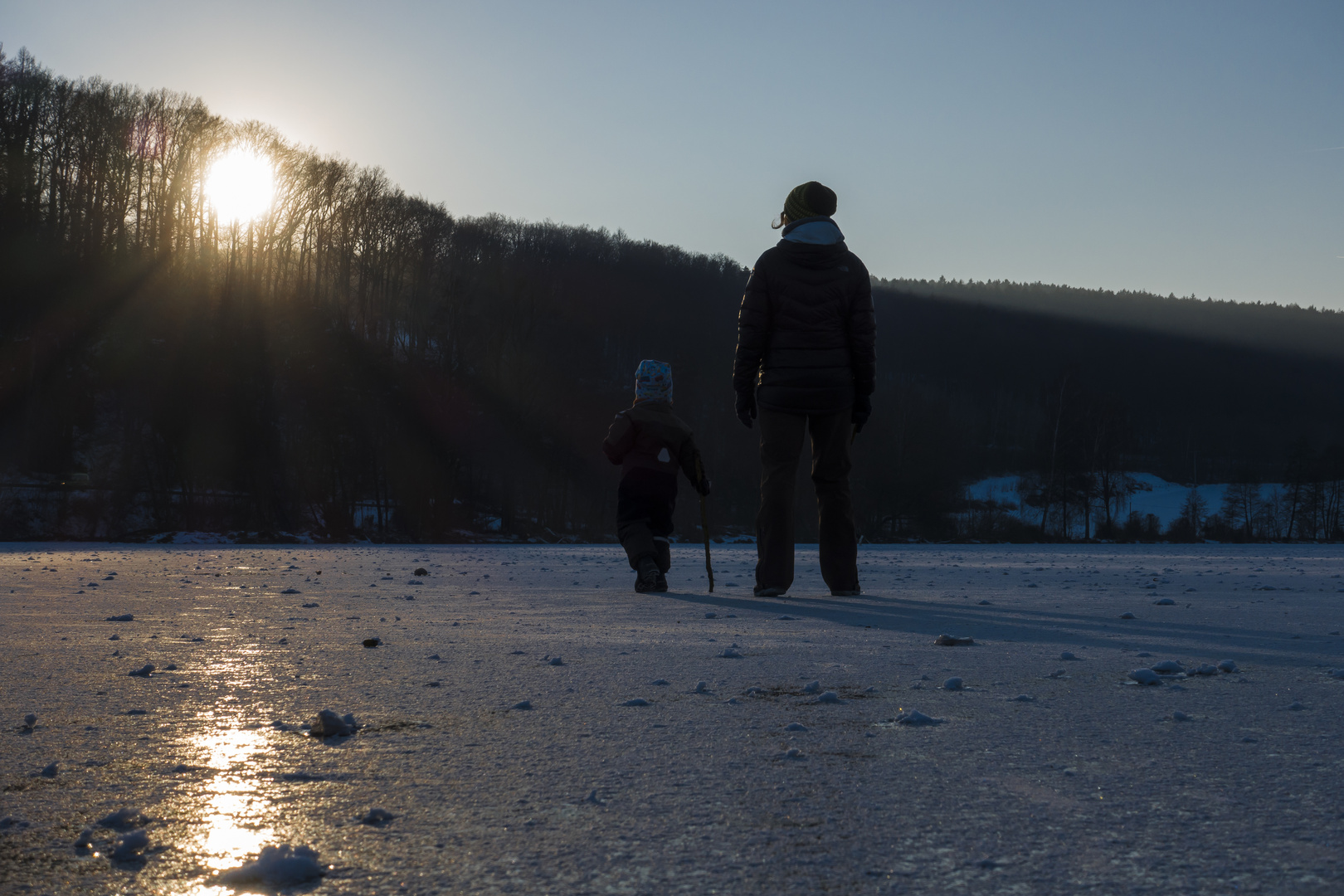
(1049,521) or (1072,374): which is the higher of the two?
(1072,374)

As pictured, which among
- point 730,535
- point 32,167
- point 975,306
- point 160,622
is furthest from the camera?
point 975,306

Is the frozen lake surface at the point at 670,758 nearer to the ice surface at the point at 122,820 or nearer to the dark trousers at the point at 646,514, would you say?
the ice surface at the point at 122,820

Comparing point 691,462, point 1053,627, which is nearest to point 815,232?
point 691,462

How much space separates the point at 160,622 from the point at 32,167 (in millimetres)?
37670

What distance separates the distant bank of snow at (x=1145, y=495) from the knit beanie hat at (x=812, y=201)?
188ft

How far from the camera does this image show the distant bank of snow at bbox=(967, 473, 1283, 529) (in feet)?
208

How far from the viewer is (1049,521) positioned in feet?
171

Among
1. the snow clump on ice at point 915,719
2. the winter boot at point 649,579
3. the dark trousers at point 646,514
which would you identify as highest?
the dark trousers at point 646,514

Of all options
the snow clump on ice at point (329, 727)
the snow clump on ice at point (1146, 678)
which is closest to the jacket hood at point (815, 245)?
the snow clump on ice at point (1146, 678)

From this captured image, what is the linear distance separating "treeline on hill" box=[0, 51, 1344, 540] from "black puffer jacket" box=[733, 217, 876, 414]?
20.2m

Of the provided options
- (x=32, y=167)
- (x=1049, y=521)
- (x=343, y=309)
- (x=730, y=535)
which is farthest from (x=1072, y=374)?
(x=32, y=167)

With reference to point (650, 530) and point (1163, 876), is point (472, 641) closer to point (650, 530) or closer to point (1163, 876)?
point (1163, 876)

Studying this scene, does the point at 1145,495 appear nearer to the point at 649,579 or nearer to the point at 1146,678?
the point at 649,579

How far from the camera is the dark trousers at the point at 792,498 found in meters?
6.10
